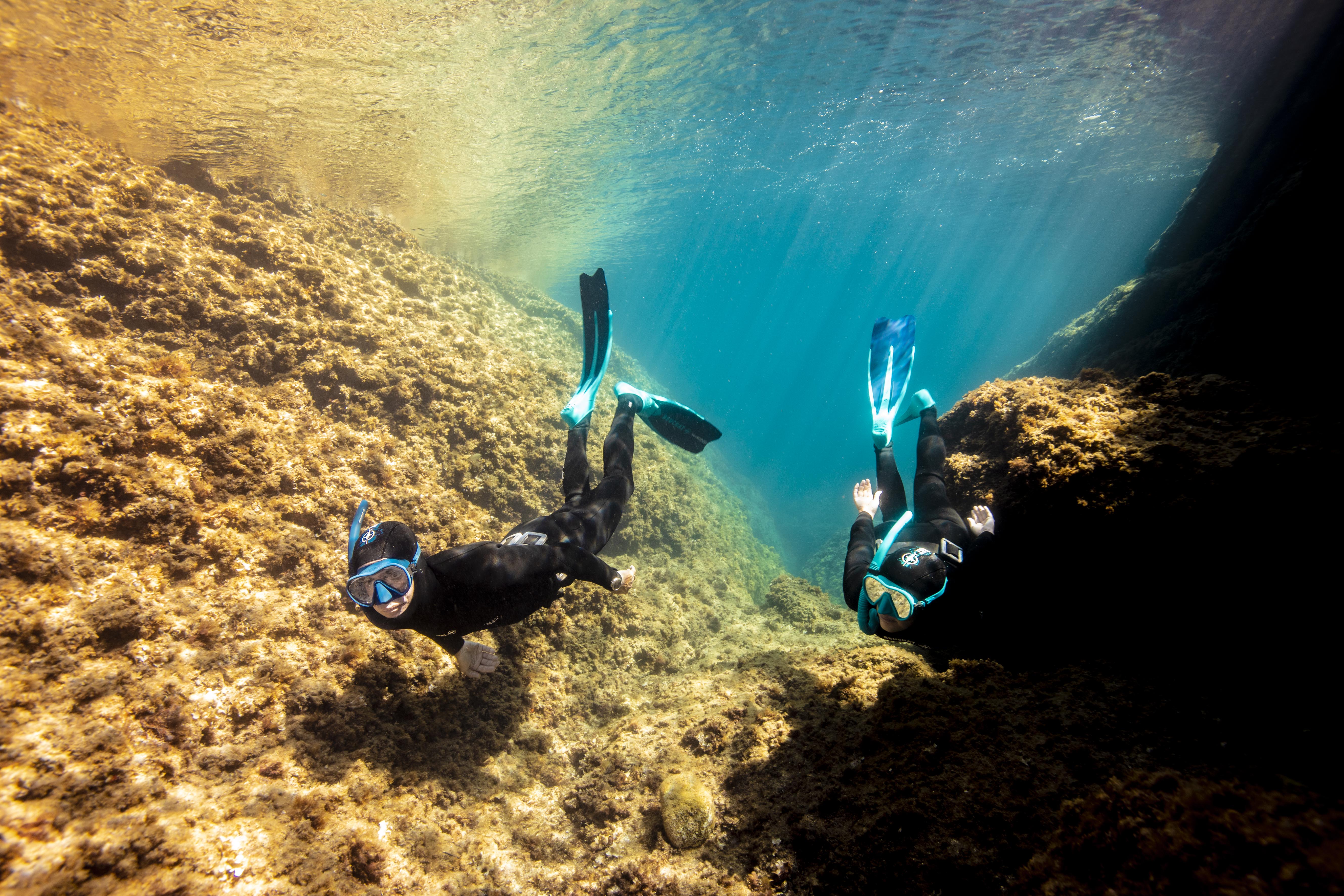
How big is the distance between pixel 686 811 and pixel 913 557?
2.21m

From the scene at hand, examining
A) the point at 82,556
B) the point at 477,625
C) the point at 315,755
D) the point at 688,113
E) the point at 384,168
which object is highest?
the point at 688,113

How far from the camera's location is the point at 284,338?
5352 millimetres

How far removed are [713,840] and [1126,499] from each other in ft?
9.98

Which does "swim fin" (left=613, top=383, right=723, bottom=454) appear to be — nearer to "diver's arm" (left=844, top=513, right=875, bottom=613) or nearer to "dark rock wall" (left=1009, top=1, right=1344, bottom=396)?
"diver's arm" (left=844, top=513, right=875, bottom=613)

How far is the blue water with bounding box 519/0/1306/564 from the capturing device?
12.1 m

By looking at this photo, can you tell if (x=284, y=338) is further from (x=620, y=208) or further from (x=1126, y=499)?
(x=620, y=208)

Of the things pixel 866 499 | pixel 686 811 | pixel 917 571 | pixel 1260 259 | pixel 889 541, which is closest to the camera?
pixel 686 811

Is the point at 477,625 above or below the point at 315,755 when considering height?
above

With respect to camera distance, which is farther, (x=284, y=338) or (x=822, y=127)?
(x=822, y=127)

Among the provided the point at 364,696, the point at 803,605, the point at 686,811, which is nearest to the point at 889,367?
the point at 686,811

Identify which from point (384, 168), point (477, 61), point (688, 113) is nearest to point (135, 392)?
point (477, 61)

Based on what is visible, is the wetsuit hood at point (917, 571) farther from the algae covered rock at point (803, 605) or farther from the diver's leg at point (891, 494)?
the algae covered rock at point (803, 605)

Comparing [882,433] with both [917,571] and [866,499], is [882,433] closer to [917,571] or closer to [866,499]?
[866,499]

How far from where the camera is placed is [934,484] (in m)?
4.07
